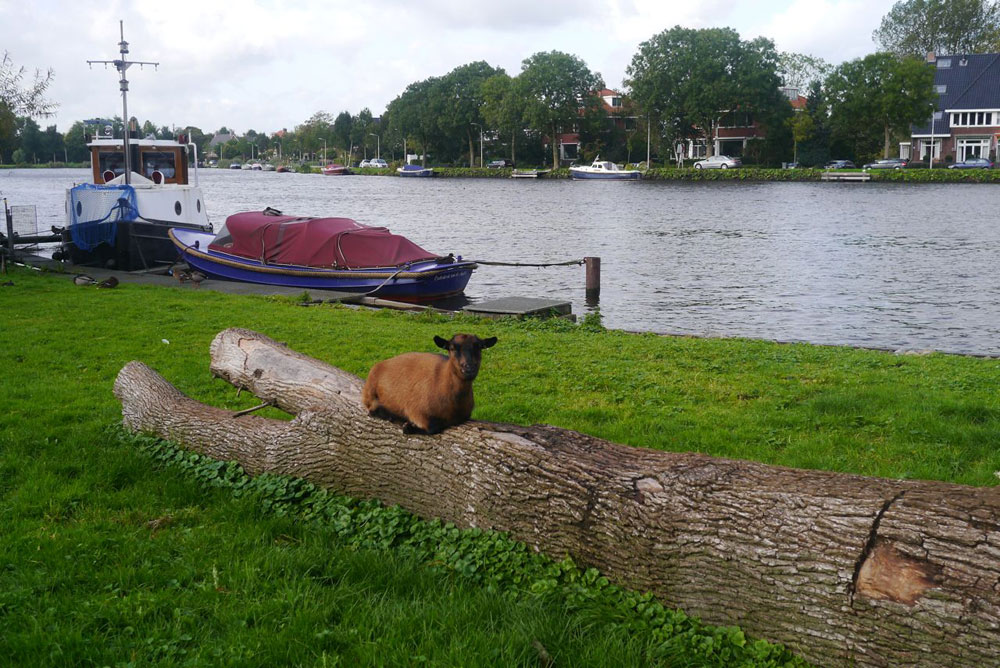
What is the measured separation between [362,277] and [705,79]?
100033 millimetres

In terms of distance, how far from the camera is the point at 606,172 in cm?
11381

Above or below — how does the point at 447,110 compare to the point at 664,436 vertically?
above

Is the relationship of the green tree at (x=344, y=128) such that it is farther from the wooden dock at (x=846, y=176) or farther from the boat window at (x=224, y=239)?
the boat window at (x=224, y=239)

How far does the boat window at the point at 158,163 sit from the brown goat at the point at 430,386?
89.9 feet

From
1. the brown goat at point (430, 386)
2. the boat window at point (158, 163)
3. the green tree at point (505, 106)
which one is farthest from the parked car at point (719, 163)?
the brown goat at point (430, 386)

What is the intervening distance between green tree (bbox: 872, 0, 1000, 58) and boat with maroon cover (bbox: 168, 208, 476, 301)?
120 meters

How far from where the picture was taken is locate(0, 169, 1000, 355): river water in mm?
22516

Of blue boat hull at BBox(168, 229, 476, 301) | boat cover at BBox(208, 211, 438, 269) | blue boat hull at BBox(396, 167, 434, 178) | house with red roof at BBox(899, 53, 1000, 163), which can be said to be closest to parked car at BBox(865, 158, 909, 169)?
house with red roof at BBox(899, 53, 1000, 163)

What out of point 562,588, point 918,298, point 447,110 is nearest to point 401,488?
point 562,588

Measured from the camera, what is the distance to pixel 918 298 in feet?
85.9

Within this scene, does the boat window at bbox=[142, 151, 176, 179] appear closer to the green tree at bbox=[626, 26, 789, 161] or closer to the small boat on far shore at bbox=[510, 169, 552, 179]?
the green tree at bbox=[626, 26, 789, 161]

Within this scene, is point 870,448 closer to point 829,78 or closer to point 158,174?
point 158,174

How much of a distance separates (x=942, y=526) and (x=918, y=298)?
80.5 ft

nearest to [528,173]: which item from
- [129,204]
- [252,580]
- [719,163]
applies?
[719,163]
